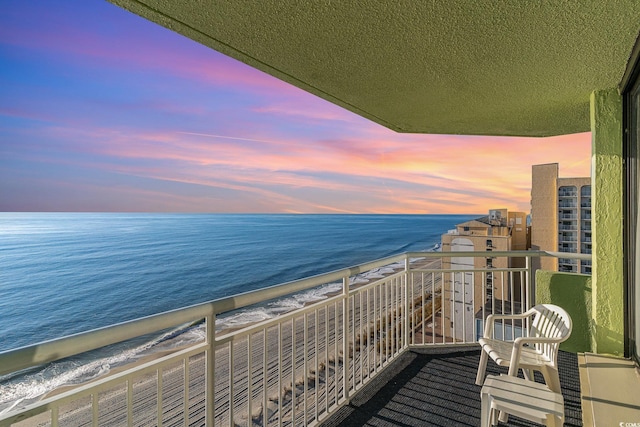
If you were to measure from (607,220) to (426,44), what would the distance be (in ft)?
6.77

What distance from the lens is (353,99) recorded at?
274cm

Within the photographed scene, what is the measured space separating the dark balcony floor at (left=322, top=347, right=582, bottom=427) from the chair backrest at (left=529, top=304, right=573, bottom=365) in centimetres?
56

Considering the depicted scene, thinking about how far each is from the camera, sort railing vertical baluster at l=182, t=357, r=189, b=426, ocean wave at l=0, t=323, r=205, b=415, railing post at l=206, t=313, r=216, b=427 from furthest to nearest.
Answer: ocean wave at l=0, t=323, r=205, b=415 → railing post at l=206, t=313, r=216, b=427 → railing vertical baluster at l=182, t=357, r=189, b=426

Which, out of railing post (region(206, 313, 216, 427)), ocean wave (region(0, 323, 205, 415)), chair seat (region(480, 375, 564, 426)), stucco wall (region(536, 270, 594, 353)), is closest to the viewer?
railing post (region(206, 313, 216, 427))

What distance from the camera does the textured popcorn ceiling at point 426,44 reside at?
4.75 feet

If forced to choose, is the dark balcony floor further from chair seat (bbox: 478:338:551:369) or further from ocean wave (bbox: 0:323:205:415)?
ocean wave (bbox: 0:323:205:415)

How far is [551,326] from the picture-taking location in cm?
236

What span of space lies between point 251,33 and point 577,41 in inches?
67.6

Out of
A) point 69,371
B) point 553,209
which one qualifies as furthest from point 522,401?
point 553,209

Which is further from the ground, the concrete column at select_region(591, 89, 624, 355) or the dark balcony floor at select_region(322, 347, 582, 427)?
the concrete column at select_region(591, 89, 624, 355)

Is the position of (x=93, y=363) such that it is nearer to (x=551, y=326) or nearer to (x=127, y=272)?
(x=127, y=272)

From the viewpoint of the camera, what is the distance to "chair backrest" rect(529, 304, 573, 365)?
2.13m

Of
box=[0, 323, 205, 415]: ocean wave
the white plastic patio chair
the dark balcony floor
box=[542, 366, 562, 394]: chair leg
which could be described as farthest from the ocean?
box=[542, 366, 562, 394]: chair leg

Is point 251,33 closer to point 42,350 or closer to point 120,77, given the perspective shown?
point 42,350
